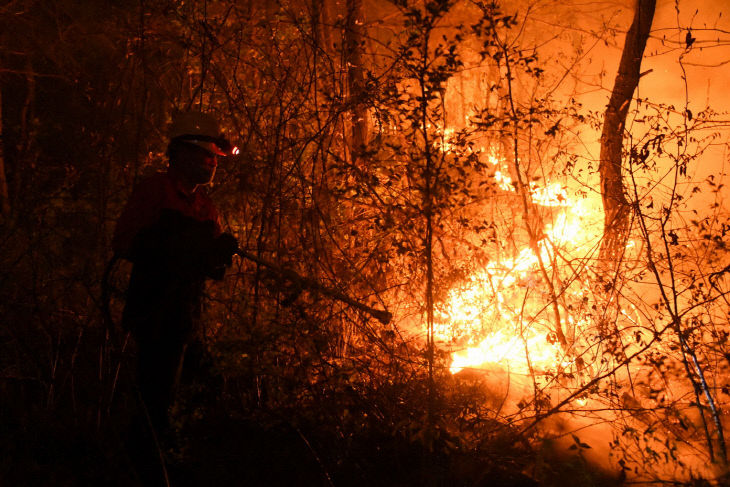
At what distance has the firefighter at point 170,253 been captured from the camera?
3.02 meters

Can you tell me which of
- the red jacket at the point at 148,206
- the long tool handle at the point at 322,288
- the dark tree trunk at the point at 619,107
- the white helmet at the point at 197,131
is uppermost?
the dark tree trunk at the point at 619,107

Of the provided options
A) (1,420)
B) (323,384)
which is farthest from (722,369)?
(1,420)

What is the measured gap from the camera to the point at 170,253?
304 cm

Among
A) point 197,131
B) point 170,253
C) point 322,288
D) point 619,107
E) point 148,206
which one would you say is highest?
point 619,107

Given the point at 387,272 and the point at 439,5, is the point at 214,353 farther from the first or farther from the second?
the point at 439,5

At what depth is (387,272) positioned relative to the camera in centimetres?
477

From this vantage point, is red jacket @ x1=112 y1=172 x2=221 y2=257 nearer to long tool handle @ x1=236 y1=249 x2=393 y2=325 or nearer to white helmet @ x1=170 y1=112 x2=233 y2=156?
white helmet @ x1=170 y1=112 x2=233 y2=156

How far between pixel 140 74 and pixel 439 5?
398 cm

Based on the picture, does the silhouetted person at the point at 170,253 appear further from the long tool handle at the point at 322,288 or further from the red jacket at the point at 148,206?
the long tool handle at the point at 322,288

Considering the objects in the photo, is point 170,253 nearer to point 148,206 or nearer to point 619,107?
point 148,206

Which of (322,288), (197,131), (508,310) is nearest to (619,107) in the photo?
(508,310)

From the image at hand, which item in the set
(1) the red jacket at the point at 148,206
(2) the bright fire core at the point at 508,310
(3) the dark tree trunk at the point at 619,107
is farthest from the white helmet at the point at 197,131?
(3) the dark tree trunk at the point at 619,107

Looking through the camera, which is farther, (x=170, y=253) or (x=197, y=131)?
(x=197, y=131)

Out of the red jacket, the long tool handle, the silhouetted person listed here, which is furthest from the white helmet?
the long tool handle
